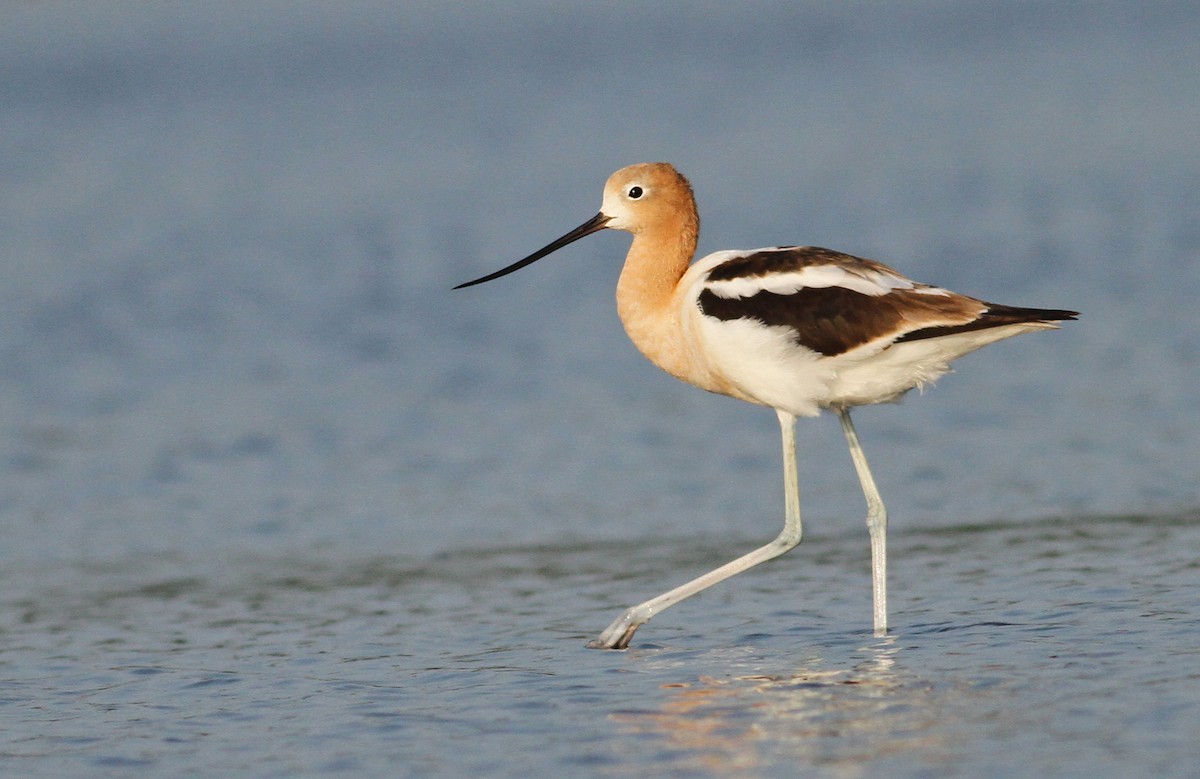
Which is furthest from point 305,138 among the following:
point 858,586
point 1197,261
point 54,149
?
point 858,586

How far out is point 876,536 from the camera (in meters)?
8.05

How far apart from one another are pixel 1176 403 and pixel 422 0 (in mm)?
26194

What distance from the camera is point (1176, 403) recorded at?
11922 mm

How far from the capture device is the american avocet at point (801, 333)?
24.3 feet

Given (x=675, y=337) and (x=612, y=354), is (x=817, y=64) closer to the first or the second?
(x=612, y=354)

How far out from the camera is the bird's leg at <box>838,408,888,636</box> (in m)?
7.55

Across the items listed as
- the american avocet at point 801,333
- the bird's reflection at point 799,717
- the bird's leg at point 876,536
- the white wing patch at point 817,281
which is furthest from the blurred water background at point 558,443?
the white wing patch at point 817,281

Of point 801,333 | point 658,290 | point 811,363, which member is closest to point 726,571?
point 811,363

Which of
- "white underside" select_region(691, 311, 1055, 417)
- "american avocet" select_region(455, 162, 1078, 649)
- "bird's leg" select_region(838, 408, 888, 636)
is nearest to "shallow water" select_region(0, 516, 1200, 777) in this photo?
"bird's leg" select_region(838, 408, 888, 636)

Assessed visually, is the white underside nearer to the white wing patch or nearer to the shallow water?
the white wing patch

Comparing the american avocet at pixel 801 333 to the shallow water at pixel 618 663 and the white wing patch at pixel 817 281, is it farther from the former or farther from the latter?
the shallow water at pixel 618 663

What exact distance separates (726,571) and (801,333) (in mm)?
1130

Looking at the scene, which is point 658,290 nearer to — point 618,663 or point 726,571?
point 726,571

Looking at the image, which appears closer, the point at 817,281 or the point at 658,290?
the point at 817,281
